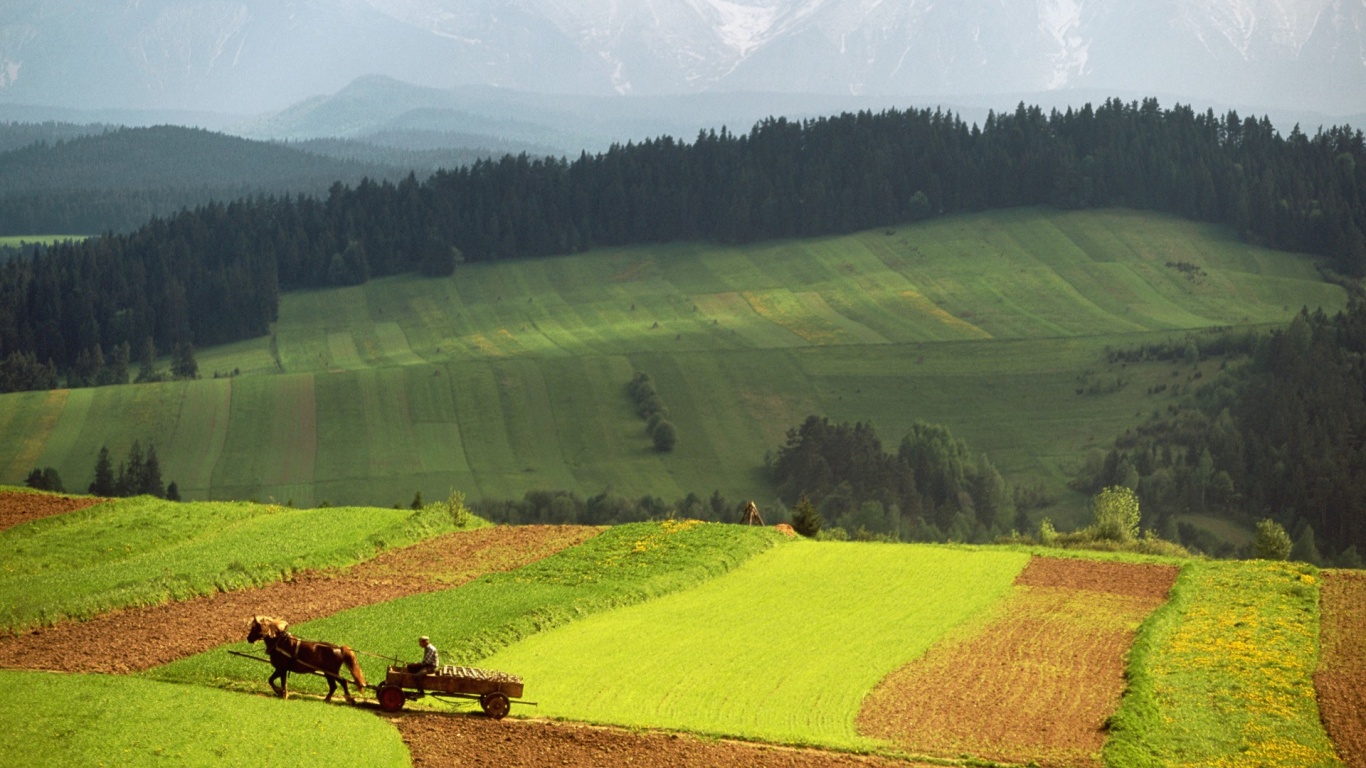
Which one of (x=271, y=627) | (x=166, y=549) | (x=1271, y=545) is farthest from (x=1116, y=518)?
(x=271, y=627)

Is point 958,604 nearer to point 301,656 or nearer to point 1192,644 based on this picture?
point 1192,644

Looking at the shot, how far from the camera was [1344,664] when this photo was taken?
3600cm

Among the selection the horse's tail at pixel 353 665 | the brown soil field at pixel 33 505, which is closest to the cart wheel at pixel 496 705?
the horse's tail at pixel 353 665

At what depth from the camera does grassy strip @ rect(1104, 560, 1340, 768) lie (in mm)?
28781

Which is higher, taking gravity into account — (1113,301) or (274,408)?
(1113,301)

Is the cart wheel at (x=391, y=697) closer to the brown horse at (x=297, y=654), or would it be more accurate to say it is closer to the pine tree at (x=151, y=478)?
the brown horse at (x=297, y=654)

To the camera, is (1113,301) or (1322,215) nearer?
(1113,301)

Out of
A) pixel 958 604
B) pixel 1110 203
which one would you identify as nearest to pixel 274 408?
pixel 958 604

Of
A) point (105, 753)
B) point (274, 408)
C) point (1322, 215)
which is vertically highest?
point (1322, 215)

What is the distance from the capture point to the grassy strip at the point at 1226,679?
28.8 meters

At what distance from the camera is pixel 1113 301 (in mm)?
162000

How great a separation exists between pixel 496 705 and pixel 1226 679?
17.8m

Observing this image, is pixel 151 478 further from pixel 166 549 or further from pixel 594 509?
pixel 166 549

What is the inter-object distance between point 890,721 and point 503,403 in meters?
108
